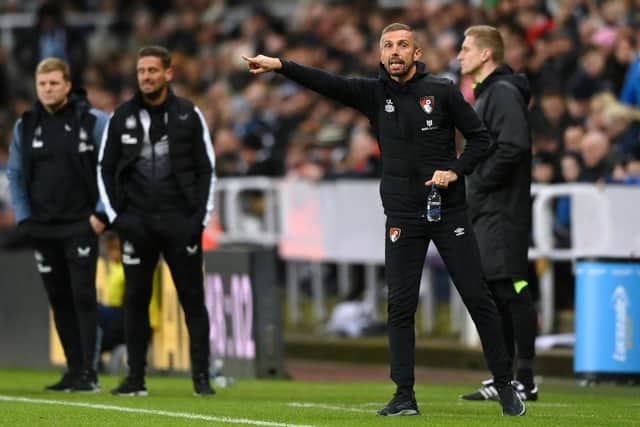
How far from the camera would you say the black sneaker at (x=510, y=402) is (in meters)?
11.0

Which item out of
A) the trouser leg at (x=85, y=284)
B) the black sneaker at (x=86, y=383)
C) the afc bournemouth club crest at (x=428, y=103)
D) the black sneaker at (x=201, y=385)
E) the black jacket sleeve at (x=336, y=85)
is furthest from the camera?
the black sneaker at (x=86, y=383)

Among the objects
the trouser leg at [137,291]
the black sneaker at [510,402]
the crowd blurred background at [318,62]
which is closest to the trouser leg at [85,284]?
the trouser leg at [137,291]

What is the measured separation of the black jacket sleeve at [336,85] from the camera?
10820mm

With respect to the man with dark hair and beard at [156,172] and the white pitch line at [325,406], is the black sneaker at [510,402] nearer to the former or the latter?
the white pitch line at [325,406]

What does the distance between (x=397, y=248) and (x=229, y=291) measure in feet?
19.5

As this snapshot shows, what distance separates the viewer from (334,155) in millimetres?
21703

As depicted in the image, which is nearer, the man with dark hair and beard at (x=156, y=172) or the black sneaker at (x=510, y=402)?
the black sneaker at (x=510, y=402)

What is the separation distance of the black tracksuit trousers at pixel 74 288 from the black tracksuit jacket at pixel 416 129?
10.8ft

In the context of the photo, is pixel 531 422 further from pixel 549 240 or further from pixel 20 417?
pixel 549 240

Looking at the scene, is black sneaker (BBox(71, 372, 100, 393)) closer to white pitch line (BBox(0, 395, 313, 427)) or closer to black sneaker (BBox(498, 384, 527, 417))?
white pitch line (BBox(0, 395, 313, 427))

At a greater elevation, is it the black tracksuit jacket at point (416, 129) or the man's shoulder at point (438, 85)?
the man's shoulder at point (438, 85)

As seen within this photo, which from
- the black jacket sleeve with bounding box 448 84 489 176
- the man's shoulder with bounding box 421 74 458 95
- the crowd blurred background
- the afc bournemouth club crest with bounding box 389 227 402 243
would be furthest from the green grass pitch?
the crowd blurred background

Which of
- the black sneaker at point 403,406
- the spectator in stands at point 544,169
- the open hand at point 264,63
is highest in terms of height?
the open hand at point 264,63

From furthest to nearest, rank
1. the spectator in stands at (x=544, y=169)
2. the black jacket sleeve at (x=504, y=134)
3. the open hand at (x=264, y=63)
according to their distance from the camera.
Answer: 1. the spectator in stands at (x=544, y=169)
2. the black jacket sleeve at (x=504, y=134)
3. the open hand at (x=264, y=63)
